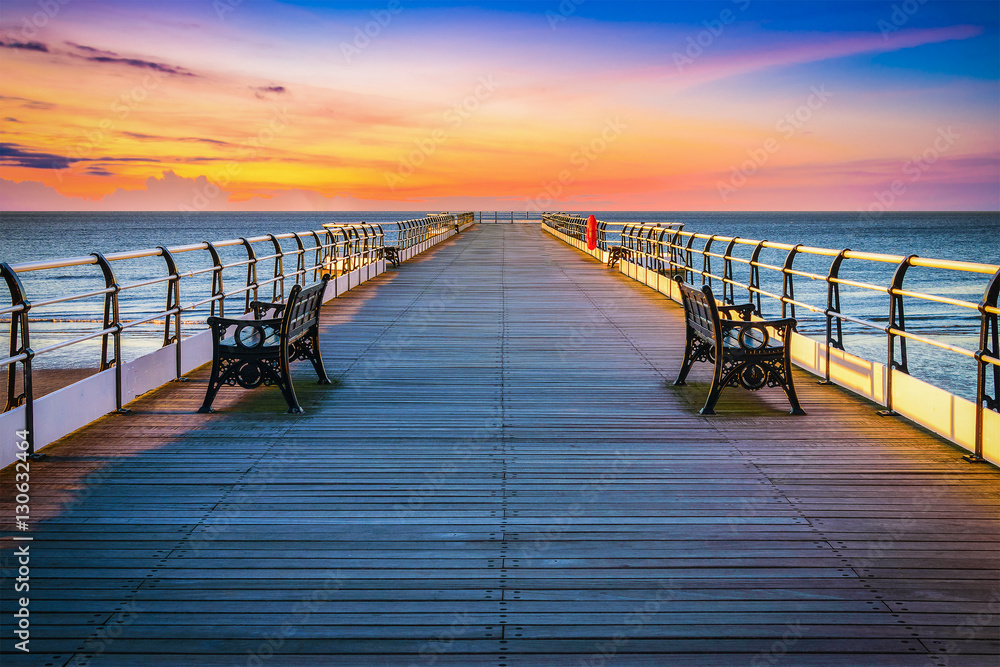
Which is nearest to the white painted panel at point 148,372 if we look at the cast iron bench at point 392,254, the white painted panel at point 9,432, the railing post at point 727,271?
the white painted panel at point 9,432

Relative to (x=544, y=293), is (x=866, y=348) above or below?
below

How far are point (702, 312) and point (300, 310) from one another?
337 cm

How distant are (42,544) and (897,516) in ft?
13.7

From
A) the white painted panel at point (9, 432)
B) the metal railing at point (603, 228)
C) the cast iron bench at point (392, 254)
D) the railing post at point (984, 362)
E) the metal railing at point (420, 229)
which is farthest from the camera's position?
the metal railing at point (420, 229)

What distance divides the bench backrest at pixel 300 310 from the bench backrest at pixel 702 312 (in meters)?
3.21

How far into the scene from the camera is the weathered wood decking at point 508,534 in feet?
9.72

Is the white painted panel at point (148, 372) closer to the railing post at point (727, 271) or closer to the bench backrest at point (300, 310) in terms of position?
the bench backrest at point (300, 310)

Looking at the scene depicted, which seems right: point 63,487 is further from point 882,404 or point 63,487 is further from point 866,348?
point 866,348

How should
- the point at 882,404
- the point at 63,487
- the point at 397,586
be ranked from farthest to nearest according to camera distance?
the point at 882,404, the point at 63,487, the point at 397,586


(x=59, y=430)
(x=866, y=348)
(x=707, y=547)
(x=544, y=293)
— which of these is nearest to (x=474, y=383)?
(x=59, y=430)

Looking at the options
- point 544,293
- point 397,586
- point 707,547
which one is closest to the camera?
point 397,586

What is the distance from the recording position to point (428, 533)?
12.8 feet

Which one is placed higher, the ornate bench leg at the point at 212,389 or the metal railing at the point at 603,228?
the metal railing at the point at 603,228

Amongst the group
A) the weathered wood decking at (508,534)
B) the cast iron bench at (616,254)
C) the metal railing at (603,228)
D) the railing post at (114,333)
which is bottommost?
the weathered wood decking at (508,534)
